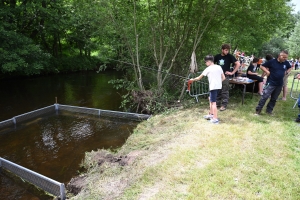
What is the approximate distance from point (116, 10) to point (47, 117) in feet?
14.0

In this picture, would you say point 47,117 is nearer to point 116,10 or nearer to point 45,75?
point 116,10

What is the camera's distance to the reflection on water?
496cm

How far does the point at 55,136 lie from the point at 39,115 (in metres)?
2.14

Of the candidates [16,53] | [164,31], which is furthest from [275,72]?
[16,53]

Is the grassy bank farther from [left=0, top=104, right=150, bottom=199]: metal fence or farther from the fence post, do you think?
[left=0, top=104, right=150, bottom=199]: metal fence

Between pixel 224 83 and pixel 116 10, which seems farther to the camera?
pixel 116 10

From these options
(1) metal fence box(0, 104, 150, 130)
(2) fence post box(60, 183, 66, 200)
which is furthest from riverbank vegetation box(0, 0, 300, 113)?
(2) fence post box(60, 183, 66, 200)

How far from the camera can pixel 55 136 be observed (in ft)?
22.0

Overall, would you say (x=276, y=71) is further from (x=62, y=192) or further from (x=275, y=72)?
(x=62, y=192)

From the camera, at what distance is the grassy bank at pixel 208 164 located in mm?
3121

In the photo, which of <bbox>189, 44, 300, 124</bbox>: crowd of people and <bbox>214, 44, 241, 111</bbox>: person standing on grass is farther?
<bbox>214, 44, 241, 111</bbox>: person standing on grass

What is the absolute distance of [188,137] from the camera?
477cm

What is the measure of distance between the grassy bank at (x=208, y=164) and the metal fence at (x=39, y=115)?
0.52 metres

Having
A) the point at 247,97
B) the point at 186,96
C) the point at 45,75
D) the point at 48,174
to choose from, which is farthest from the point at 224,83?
the point at 45,75
